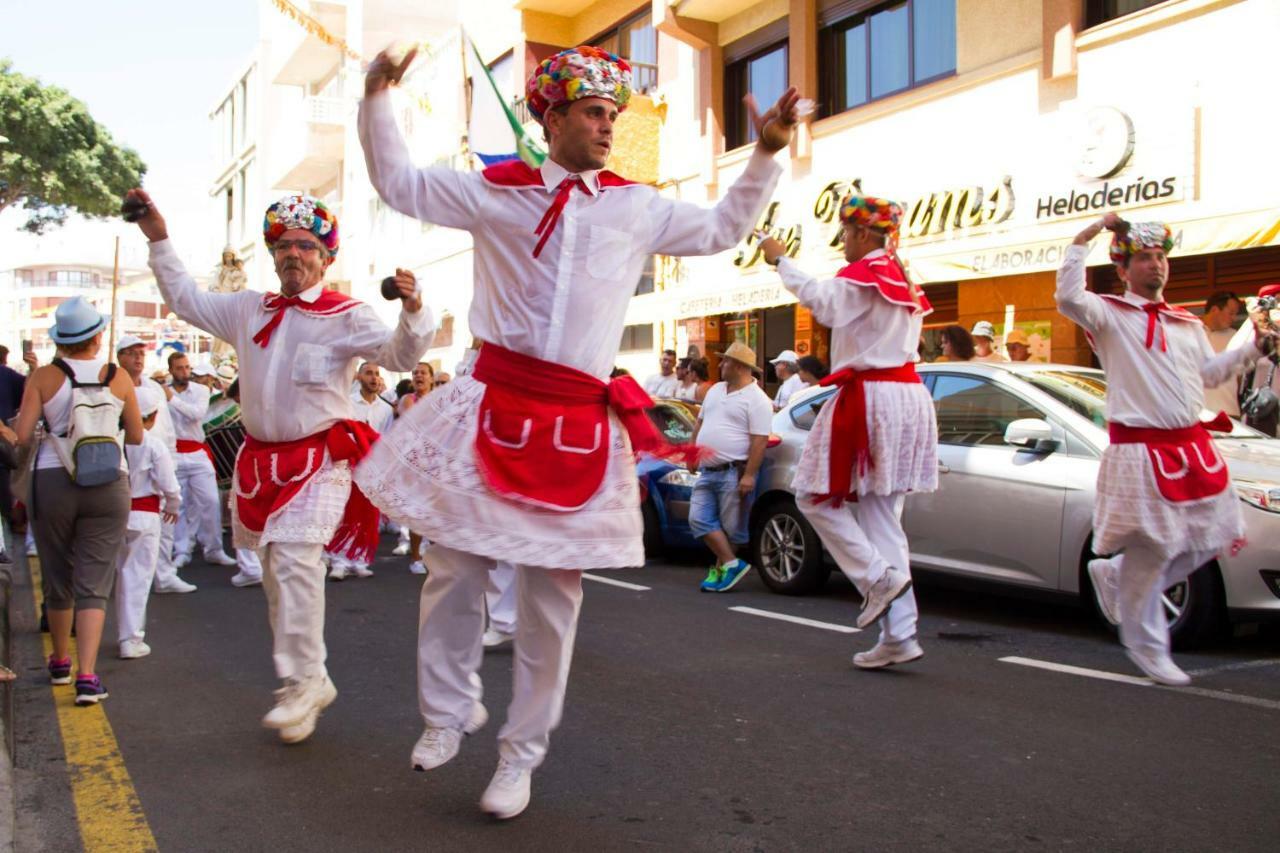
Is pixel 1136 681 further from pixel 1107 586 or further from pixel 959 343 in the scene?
pixel 959 343

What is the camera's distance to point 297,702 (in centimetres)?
474

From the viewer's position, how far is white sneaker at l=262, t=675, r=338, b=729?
4.71 meters

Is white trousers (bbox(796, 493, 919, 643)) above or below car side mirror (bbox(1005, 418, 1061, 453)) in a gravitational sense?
below

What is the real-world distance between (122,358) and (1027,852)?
272 inches

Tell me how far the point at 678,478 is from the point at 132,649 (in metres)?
5.01

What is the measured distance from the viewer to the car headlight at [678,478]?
10.6 meters

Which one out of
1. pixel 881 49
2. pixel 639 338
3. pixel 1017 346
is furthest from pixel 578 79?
pixel 639 338

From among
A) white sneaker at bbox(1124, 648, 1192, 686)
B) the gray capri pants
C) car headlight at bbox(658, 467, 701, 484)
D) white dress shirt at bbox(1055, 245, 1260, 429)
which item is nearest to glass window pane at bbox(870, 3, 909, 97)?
car headlight at bbox(658, 467, 701, 484)

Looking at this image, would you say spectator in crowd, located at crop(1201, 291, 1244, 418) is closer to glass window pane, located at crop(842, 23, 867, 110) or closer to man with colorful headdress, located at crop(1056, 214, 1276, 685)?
man with colorful headdress, located at crop(1056, 214, 1276, 685)

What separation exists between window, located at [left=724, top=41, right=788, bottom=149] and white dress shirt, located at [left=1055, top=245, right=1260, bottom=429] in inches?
547

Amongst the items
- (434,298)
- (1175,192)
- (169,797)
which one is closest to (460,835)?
(169,797)

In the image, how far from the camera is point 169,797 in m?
4.22

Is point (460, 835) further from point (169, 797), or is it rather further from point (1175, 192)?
point (1175, 192)

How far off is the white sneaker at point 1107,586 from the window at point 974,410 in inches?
66.7
